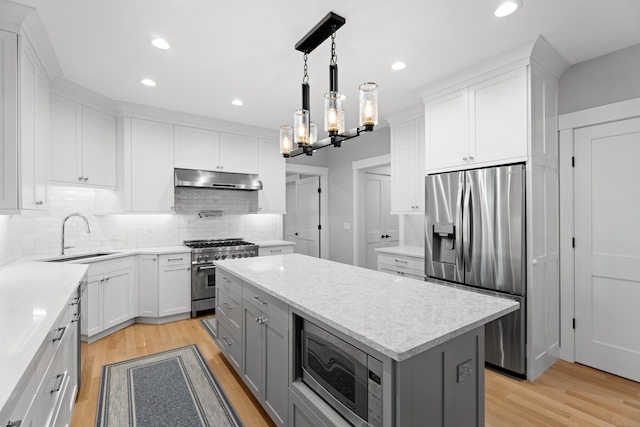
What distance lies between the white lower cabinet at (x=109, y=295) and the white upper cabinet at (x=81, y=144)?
3.24 feet

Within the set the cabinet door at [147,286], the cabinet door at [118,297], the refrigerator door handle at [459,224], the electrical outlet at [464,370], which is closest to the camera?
the electrical outlet at [464,370]

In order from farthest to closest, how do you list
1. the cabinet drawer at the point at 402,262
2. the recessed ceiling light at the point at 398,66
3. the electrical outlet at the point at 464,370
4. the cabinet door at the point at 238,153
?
the cabinet door at the point at 238,153, the cabinet drawer at the point at 402,262, the recessed ceiling light at the point at 398,66, the electrical outlet at the point at 464,370

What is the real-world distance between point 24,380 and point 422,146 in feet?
12.4

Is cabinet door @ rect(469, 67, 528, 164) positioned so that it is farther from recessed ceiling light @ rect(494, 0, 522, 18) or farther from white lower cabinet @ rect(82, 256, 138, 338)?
white lower cabinet @ rect(82, 256, 138, 338)

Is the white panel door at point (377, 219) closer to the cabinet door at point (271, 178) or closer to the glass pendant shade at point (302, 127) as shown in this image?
the cabinet door at point (271, 178)

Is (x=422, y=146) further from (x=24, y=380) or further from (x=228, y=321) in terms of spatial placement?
(x=24, y=380)

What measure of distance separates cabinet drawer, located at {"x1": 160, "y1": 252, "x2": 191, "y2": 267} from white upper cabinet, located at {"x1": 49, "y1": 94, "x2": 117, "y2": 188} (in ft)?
3.56

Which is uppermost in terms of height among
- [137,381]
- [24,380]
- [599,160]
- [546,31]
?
[546,31]

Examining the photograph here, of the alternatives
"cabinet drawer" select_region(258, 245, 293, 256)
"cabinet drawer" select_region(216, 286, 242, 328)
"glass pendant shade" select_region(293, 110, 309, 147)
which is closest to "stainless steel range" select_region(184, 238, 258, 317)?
"cabinet drawer" select_region(258, 245, 293, 256)

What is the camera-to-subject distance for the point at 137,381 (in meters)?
2.47

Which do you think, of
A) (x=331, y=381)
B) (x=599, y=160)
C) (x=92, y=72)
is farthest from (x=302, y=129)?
(x=599, y=160)

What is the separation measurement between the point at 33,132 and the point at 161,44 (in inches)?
Result: 47.4

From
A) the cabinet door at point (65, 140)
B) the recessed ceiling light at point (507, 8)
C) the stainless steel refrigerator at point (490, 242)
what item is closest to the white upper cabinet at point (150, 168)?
the cabinet door at point (65, 140)

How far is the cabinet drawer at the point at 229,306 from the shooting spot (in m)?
2.40
